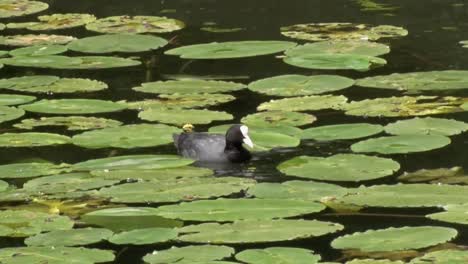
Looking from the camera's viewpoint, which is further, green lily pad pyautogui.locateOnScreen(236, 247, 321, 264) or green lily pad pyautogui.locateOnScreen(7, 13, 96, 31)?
green lily pad pyautogui.locateOnScreen(7, 13, 96, 31)

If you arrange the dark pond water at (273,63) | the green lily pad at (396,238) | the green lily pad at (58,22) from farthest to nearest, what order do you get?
the green lily pad at (58,22), the dark pond water at (273,63), the green lily pad at (396,238)

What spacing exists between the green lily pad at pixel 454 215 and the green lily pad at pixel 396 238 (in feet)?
0.38

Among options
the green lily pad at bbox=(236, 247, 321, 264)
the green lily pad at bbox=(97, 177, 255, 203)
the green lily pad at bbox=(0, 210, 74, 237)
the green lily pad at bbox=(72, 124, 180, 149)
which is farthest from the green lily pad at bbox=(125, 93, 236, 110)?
the green lily pad at bbox=(236, 247, 321, 264)

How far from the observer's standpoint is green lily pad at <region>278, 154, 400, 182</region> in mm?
8672

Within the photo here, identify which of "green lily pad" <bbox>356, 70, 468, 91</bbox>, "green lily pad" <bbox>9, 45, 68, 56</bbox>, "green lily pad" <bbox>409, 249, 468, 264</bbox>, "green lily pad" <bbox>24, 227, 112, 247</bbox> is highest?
"green lily pad" <bbox>409, 249, 468, 264</bbox>

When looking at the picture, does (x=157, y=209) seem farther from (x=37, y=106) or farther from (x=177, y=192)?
(x=37, y=106)

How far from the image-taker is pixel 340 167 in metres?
8.84

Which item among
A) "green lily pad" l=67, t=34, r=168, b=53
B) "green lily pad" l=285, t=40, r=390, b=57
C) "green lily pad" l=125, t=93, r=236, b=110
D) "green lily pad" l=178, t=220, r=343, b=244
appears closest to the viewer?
"green lily pad" l=178, t=220, r=343, b=244

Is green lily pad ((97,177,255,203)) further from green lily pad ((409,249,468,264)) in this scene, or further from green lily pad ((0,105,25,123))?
green lily pad ((0,105,25,123))

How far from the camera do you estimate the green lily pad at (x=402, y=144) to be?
30.2ft

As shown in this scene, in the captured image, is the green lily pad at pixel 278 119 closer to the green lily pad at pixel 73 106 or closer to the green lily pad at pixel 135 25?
the green lily pad at pixel 73 106

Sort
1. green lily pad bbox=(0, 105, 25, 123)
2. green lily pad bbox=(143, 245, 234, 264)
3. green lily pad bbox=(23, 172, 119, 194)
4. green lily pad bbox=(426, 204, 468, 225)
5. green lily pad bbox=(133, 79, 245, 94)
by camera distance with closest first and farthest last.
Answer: green lily pad bbox=(143, 245, 234, 264), green lily pad bbox=(426, 204, 468, 225), green lily pad bbox=(23, 172, 119, 194), green lily pad bbox=(0, 105, 25, 123), green lily pad bbox=(133, 79, 245, 94)

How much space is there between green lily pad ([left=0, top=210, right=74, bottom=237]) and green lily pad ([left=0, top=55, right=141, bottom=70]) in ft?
12.6

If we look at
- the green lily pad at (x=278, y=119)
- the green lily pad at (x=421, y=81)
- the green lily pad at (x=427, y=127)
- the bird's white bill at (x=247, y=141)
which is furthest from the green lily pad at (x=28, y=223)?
the green lily pad at (x=421, y=81)
